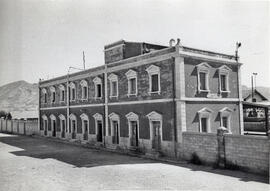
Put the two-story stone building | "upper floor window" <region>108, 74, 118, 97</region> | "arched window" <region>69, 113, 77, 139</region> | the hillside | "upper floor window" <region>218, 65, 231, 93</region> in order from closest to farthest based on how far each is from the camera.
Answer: the two-story stone building, "upper floor window" <region>218, 65, 231, 93</region>, "upper floor window" <region>108, 74, 118, 97</region>, "arched window" <region>69, 113, 77, 139</region>, the hillside

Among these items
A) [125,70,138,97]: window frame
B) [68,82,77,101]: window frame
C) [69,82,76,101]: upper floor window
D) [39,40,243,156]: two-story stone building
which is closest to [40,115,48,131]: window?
[68,82,77,101]: window frame

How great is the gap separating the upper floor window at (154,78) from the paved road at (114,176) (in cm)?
507

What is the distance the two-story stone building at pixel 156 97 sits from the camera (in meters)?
17.8

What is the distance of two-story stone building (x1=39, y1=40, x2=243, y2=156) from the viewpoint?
1777 cm

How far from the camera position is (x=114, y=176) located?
12.9 metres

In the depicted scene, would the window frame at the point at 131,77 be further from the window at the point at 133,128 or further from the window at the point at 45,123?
the window at the point at 45,123

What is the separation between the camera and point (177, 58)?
17422 millimetres

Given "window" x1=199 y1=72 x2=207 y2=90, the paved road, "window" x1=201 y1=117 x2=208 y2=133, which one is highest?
"window" x1=199 y1=72 x2=207 y2=90

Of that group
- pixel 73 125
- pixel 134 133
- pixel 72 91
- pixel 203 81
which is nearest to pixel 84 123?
pixel 73 125

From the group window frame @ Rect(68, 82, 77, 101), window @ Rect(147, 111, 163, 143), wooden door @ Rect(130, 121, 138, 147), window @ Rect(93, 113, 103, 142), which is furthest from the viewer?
window frame @ Rect(68, 82, 77, 101)

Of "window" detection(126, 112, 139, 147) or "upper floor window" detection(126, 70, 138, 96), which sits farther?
"upper floor window" detection(126, 70, 138, 96)

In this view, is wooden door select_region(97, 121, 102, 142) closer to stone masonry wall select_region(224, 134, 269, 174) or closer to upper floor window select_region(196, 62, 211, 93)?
upper floor window select_region(196, 62, 211, 93)

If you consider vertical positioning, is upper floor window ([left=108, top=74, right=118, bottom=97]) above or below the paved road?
above

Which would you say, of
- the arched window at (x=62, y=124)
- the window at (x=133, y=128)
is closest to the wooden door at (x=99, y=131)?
the window at (x=133, y=128)
